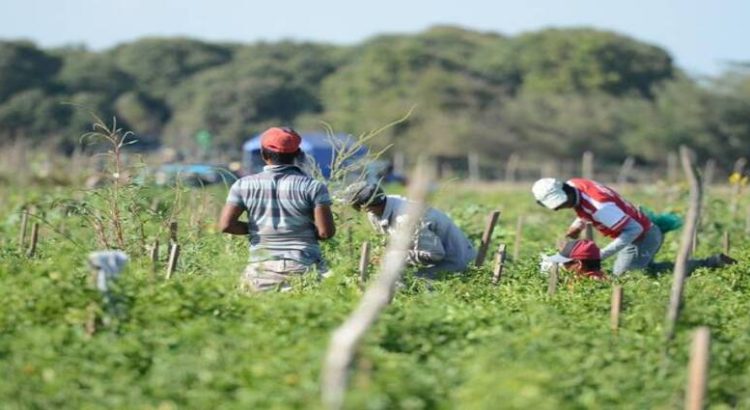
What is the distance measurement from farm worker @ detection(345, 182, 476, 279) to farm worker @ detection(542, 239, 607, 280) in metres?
0.70

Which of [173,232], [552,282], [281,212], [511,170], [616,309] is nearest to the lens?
[616,309]

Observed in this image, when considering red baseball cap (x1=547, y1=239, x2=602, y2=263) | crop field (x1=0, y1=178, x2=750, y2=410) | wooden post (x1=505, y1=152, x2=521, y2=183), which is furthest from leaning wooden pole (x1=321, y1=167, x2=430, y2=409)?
wooden post (x1=505, y1=152, x2=521, y2=183)

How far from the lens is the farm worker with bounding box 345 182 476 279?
9.67 metres

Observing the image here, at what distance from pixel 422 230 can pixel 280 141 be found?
4.37ft

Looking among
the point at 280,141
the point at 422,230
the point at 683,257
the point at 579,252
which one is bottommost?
the point at 579,252

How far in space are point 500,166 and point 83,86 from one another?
27.8m

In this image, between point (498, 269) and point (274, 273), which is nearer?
point (274, 273)

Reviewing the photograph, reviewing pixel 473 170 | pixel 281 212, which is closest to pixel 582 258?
pixel 281 212

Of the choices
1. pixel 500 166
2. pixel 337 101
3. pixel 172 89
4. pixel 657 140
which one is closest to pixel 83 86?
pixel 172 89

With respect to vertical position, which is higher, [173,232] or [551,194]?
[551,194]

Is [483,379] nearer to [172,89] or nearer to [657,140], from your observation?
[657,140]

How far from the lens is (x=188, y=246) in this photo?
10.0 metres

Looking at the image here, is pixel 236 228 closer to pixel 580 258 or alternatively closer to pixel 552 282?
pixel 552 282

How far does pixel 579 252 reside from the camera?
33.2 ft
